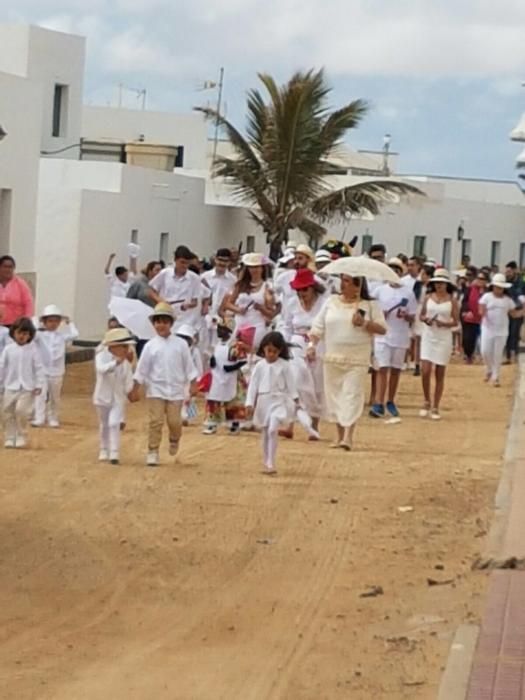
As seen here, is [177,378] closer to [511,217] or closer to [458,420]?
[458,420]

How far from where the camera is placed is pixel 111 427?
50.7ft

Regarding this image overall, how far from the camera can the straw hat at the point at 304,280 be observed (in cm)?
1781

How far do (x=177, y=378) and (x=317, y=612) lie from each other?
5662mm

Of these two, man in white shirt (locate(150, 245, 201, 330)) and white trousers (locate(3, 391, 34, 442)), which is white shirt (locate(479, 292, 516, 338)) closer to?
man in white shirt (locate(150, 245, 201, 330))

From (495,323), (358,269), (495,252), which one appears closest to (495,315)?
(495,323)

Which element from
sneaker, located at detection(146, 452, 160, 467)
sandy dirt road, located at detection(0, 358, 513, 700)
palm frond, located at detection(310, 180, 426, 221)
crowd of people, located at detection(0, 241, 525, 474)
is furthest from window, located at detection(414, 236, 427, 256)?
sneaker, located at detection(146, 452, 160, 467)

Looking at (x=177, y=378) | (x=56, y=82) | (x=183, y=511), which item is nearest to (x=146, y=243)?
(x=56, y=82)

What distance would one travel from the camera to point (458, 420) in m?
21.1

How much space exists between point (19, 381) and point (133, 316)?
1.24 metres

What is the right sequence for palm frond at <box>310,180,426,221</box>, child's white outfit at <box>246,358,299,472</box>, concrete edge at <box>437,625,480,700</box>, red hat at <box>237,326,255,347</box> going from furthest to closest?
palm frond at <box>310,180,426,221</box> < red hat at <box>237,326,255,347</box> < child's white outfit at <box>246,358,299,472</box> < concrete edge at <box>437,625,480,700</box>

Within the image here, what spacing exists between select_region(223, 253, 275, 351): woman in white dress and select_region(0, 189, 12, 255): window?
9.44 meters

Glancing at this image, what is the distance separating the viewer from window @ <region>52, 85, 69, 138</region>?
138 ft

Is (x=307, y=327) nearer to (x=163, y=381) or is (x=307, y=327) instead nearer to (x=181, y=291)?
→ (x=181, y=291)

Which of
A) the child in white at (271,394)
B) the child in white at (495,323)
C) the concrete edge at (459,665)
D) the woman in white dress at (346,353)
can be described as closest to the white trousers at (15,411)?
the child in white at (271,394)
